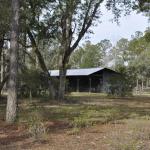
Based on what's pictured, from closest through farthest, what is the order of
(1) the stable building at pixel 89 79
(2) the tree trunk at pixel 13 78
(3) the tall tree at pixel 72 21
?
(2) the tree trunk at pixel 13 78 → (3) the tall tree at pixel 72 21 → (1) the stable building at pixel 89 79

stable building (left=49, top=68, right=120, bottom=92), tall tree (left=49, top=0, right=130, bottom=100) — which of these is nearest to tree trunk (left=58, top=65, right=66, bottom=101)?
tall tree (left=49, top=0, right=130, bottom=100)

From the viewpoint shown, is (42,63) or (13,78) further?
(42,63)

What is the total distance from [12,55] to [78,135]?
440cm

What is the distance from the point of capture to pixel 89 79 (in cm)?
6100

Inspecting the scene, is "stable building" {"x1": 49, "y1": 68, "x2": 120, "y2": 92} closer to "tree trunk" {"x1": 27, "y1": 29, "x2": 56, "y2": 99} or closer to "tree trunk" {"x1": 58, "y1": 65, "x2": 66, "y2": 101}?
"tree trunk" {"x1": 27, "y1": 29, "x2": 56, "y2": 99}

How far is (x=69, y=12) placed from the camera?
28.5 meters

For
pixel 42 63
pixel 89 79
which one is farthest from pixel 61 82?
pixel 89 79

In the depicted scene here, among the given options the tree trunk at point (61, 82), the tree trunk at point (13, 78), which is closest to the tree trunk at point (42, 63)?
the tree trunk at point (61, 82)

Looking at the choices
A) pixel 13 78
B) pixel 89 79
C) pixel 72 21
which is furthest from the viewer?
pixel 89 79

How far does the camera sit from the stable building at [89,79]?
192 feet

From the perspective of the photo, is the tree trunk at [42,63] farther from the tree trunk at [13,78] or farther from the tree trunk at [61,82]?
the tree trunk at [13,78]

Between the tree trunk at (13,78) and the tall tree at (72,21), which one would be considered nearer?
the tree trunk at (13,78)

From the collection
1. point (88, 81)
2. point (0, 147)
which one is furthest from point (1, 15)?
point (88, 81)

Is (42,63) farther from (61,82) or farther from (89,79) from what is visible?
(89,79)
